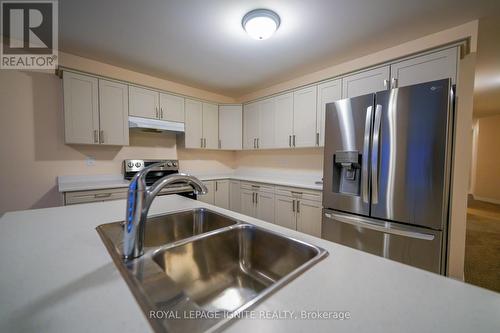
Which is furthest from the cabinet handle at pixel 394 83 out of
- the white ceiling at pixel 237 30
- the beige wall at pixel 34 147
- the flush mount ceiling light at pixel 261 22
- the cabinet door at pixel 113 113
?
the beige wall at pixel 34 147

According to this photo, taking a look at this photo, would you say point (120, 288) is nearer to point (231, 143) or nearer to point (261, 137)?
point (261, 137)

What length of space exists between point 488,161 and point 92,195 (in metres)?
8.83

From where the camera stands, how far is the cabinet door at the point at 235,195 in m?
3.51

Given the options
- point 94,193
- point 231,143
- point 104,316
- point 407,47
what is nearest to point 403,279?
point 104,316

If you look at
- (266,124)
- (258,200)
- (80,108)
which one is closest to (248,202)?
(258,200)

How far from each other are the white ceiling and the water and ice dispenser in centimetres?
122

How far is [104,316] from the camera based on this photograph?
45 cm

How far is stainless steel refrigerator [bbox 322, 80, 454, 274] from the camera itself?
149 centimetres

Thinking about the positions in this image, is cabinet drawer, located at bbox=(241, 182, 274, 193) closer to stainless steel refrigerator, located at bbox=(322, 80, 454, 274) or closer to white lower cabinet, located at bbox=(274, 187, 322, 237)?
white lower cabinet, located at bbox=(274, 187, 322, 237)

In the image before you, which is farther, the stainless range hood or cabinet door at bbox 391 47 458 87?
the stainless range hood

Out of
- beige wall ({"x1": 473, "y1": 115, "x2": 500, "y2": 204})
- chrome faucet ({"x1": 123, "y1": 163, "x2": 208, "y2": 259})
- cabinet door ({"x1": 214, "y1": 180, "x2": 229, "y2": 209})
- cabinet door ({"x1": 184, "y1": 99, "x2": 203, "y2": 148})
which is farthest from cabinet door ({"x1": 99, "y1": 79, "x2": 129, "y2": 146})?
beige wall ({"x1": 473, "y1": 115, "x2": 500, "y2": 204})

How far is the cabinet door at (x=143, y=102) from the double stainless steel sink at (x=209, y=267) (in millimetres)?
2205

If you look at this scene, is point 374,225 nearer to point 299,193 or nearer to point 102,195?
point 299,193

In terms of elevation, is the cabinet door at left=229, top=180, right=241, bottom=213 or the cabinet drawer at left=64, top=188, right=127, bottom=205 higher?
the cabinet drawer at left=64, top=188, right=127, bottom=205
